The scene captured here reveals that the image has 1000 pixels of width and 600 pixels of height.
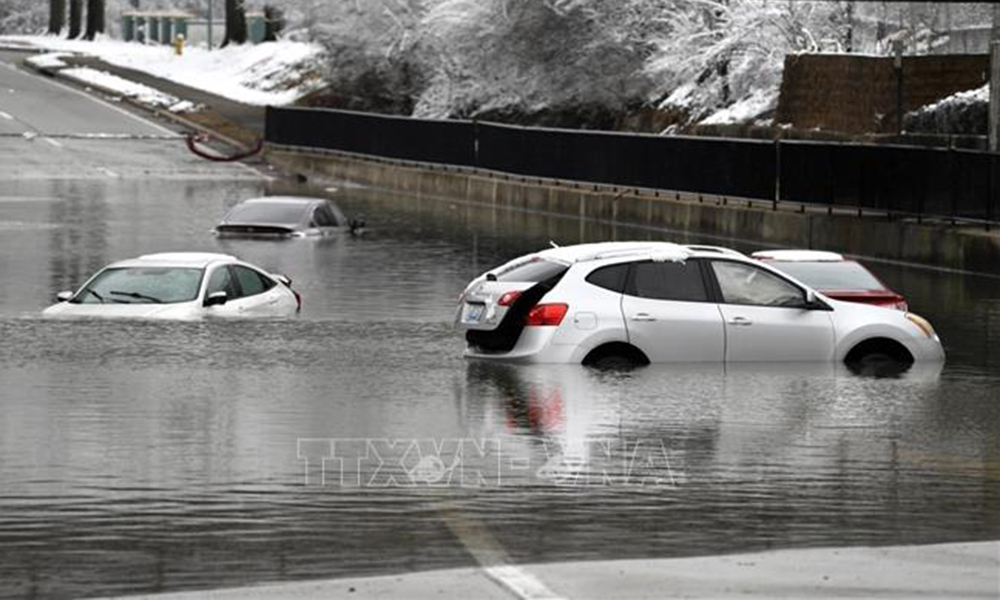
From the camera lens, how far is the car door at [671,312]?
20562mm

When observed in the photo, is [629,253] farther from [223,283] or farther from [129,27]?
[129,27]

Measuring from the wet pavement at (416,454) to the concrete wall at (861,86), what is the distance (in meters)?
22.1

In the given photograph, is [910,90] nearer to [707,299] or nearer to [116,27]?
[707,299]

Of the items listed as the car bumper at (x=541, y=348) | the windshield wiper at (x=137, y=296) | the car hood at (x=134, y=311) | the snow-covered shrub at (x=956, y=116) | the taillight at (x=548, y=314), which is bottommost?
the car hood at (x=134, y=311)

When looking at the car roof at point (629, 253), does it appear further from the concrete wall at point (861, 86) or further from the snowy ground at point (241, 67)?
the snowy ground at point (241, 67)

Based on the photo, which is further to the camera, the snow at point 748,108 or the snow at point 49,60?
the snow at point 49,60

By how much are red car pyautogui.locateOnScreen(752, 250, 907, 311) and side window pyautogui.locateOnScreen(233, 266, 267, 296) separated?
606cm

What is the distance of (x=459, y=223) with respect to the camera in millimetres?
49000

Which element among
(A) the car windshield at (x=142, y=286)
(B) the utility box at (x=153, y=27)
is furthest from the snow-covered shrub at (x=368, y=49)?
(A) the car windshield at (x=142, y=286)

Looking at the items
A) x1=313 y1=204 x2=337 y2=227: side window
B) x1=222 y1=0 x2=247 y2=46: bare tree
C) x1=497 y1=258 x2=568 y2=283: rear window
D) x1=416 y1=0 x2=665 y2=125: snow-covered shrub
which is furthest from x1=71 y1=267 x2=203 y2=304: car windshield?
x1=222 y1=0 x2=247 y2=46: bare tree

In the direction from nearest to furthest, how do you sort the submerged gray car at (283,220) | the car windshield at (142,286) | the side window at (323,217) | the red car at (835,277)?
the red car at (835,277) → the car windshield at (142,286) → the submerged gray car at (283,220) → the side window at (323,217)

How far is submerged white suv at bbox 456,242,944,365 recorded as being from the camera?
67.1ft

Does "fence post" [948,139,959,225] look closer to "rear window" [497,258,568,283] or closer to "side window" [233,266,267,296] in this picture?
"side window" [233,266,267,296]

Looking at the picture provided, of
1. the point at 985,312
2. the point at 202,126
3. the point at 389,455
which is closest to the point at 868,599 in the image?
the point at 389,455
